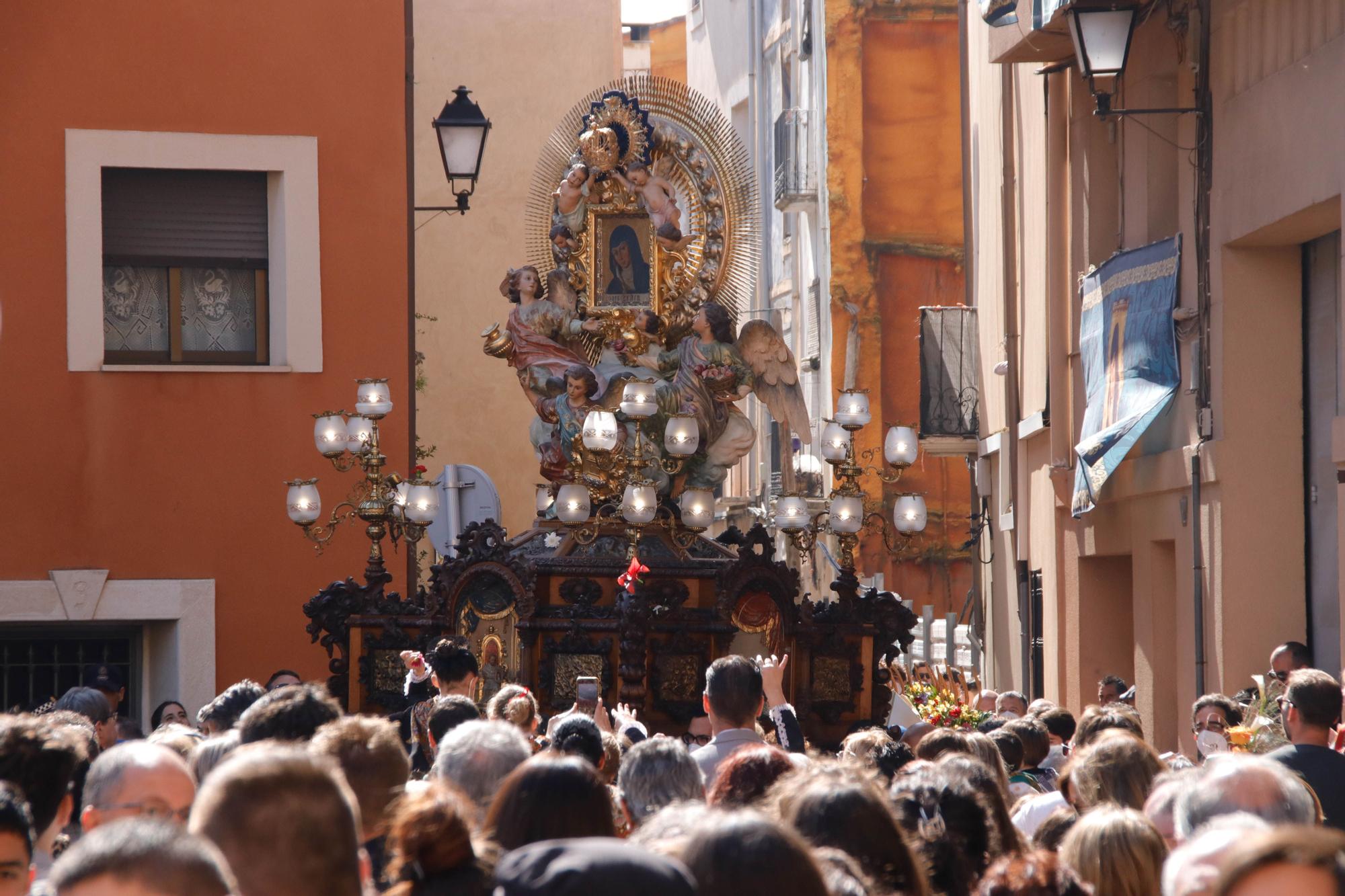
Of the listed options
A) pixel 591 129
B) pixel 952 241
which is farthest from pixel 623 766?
pixel 952 241

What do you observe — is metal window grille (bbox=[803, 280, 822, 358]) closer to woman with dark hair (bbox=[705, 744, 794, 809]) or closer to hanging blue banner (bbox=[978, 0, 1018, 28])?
hanging blue banner (bbox=[978, 0, 1018, 28])

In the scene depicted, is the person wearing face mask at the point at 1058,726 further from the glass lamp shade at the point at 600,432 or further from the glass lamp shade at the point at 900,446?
the glass lamp shade at the point at 600,432

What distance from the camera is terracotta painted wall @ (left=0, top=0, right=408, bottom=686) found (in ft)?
50.2

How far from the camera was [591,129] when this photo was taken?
1507 centimetres

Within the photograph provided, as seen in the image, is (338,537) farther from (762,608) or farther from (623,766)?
(623,766)

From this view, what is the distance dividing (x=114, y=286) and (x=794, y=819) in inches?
476

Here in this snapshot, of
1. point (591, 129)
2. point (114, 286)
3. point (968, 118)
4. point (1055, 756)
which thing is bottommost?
point (1055, 756)

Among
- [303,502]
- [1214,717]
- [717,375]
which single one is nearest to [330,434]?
[303,502]

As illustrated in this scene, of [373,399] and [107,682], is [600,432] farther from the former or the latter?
[107,682]

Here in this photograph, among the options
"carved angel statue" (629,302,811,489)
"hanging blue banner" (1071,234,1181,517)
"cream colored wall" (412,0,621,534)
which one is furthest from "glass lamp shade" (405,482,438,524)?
"cream colored wall" (412,0,621,534)

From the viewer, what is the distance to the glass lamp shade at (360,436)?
1384cm

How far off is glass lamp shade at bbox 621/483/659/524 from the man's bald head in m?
8.15

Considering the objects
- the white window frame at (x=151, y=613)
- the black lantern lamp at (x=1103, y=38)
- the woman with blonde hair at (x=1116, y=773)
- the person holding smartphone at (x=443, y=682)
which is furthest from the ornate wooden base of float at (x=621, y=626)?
the woman with blonde hair at (x=1116, y=773)

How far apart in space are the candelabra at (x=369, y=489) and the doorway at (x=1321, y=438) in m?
5.46
